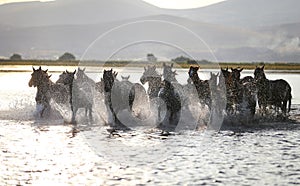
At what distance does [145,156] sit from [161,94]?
7.81m

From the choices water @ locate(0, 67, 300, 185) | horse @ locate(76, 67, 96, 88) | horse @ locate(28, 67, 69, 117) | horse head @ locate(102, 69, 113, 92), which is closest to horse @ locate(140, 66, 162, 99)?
horse head @ locate(102, 69, 113, 92)

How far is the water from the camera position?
14.8 m

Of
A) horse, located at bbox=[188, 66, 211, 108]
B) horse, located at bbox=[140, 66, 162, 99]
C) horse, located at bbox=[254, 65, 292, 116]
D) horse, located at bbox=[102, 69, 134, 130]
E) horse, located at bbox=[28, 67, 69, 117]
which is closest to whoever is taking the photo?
horse, located at bbox=[102, 69, 134, 130]

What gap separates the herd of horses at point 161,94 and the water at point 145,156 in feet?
5.92

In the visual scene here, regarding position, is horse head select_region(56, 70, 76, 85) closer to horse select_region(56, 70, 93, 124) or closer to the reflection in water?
horse select_region(56, 70, 93, 124)

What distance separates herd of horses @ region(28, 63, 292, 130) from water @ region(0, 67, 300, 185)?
5.92 feet

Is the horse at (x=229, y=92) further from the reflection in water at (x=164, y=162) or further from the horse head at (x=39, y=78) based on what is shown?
the horse head at (x=39, y=78)

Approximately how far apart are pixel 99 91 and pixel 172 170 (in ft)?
36.4

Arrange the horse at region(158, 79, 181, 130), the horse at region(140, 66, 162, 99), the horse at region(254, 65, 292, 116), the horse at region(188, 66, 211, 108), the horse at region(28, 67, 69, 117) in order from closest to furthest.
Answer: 1. the horse at region(158, 79, 181, 130)
2. the horse at region(188, 66, 211, 108)
3. the horse at region(140, 66, 162, 99)
4. the horse at region(28, 67, 69, 117)
5. the horse at region(254, 65, 292, 116)

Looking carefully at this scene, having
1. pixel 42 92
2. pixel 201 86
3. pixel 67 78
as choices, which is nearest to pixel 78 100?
pixel 67 78

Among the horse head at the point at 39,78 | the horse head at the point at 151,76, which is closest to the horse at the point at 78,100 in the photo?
the horse head at the point at 39,78

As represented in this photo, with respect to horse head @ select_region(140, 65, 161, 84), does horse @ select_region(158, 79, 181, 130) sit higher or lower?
lower

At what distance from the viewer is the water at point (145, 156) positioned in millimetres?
14820

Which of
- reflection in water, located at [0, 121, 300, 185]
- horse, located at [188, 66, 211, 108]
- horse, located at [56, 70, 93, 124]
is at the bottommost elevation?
reflection in water, located at [0, 121, 300, 185]
